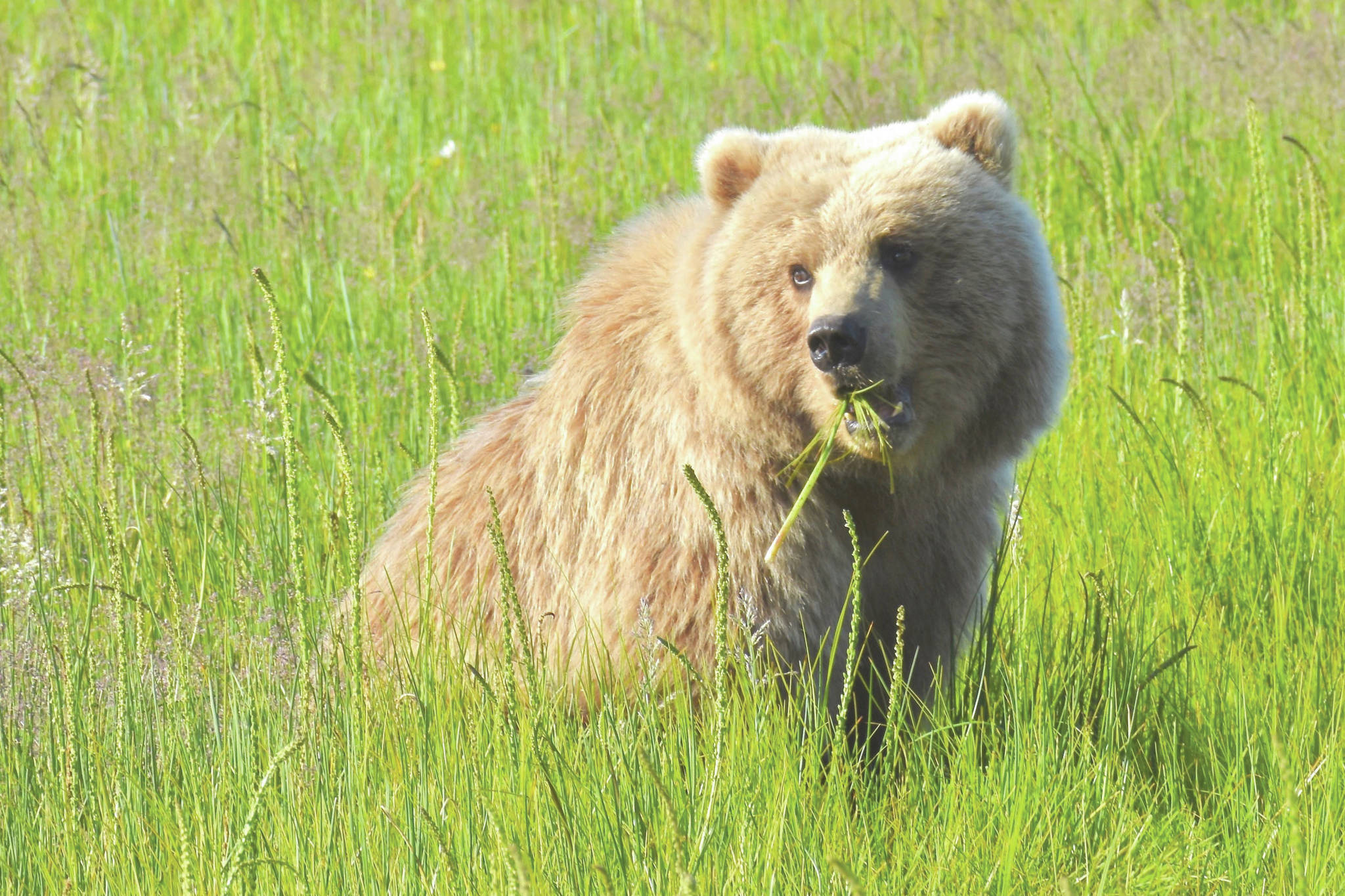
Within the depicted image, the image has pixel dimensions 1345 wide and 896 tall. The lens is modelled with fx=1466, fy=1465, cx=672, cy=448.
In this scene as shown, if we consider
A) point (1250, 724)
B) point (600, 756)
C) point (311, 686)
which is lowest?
point (1250, 724)

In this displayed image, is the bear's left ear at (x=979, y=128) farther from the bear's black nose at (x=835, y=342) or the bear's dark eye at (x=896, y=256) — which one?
the bear's black nose at (x=835, y=342)

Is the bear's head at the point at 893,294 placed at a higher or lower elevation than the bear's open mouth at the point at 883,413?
higher

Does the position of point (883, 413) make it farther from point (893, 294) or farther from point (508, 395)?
point (508, 395)

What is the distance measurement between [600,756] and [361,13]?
7.52 metres

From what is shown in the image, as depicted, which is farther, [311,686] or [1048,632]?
[1048,632]

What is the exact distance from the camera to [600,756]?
2.71 metres

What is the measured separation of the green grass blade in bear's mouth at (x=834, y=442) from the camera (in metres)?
3.01

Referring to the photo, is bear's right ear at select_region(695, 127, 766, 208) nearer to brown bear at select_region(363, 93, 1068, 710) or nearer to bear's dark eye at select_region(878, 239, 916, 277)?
brown bear at select_region(363, 93, 1068, 710)

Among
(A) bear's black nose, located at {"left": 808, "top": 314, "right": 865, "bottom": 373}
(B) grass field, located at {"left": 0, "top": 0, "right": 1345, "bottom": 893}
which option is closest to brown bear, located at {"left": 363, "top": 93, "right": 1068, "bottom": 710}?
(A) bear's black nose, located at {"left": 808, "top": 314, "right": 865, "bottom": 373}

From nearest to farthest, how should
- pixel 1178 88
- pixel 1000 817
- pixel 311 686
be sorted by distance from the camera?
1. pixel 311 686
2. pixel 1000 817
3. pixel 1178 88

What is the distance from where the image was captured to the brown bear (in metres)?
3.14

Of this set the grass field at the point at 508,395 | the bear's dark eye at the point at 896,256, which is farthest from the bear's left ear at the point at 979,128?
the grass field at the point at 508,395

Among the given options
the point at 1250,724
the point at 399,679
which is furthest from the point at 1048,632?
the point at 399,679

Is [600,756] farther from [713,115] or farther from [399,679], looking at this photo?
[713,115]
